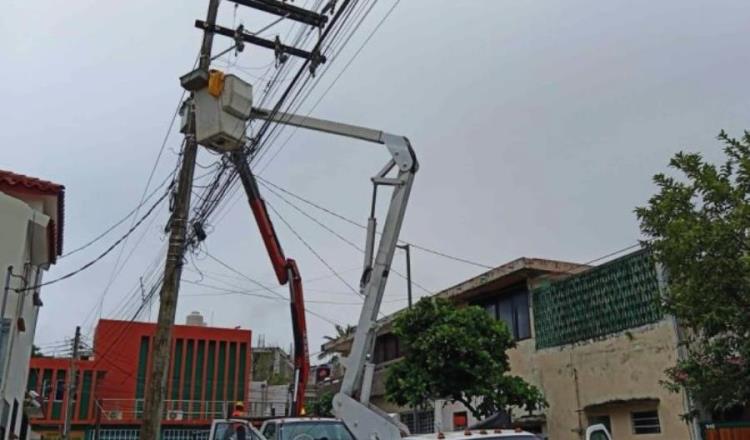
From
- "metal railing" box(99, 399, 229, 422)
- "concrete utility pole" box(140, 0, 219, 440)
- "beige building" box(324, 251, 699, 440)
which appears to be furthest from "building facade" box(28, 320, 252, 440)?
"concrete utility pole" box(140, 0, 219, 440)

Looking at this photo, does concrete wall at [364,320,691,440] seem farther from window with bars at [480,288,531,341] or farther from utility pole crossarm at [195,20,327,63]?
utility pole crossarm at [195,20,327,63]

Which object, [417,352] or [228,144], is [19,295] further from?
[417,352]

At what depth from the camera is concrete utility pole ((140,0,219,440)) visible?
41.9ft

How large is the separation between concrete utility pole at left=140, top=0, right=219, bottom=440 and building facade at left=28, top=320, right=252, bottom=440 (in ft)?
93.6

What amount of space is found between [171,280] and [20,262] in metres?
2.74

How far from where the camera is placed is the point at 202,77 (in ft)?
43.7

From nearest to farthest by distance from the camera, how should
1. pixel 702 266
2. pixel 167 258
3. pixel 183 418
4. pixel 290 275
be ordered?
1. pixel 702 266
2. pixel 167 258
3. pixel 290 275
4. pixel 183 418

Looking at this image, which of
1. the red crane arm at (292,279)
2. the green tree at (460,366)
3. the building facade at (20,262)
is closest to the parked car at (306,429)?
the red crane arm at (292,279)

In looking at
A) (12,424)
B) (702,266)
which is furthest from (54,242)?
(702,266)

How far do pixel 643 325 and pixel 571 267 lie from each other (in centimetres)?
419

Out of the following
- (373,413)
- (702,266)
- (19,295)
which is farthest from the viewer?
(19,295)

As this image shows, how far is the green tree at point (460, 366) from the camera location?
16.5 meters

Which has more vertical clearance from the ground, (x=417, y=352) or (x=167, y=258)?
(x=167, y=258)

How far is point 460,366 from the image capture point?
16.5 metres
